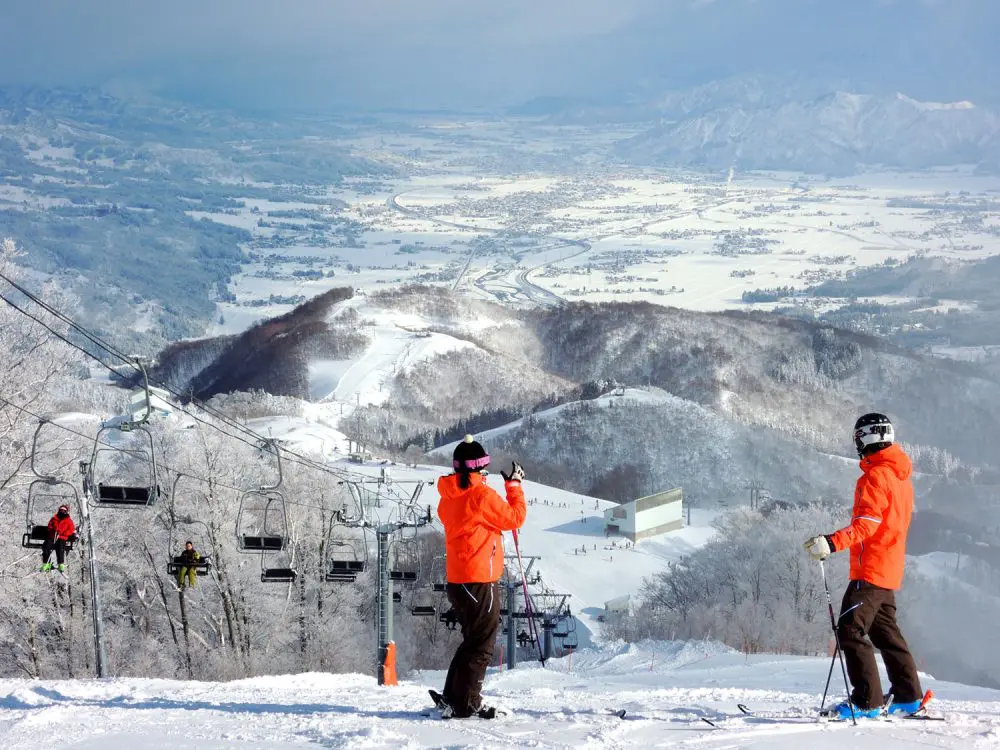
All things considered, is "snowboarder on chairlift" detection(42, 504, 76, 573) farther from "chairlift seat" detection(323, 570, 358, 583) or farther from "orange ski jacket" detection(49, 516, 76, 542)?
"chairlift seat" detection(323, 570, 358, 583)

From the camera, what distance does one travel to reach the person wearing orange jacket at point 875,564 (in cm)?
717

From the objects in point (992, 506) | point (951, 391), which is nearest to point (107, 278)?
point (951, 391)

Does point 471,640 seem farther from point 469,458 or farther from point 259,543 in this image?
point 259,543

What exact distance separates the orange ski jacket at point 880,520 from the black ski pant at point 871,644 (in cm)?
13

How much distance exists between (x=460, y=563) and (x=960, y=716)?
12.2 feet

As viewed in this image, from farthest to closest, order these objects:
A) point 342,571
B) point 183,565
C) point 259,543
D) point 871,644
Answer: point 342,571 < point 183,565 < point 259,543 < point 871,644

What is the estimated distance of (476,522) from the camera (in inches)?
293

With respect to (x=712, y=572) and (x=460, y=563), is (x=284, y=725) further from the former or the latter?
(x=712, y=572)

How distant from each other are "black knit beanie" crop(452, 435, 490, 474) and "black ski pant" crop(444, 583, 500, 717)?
0.83 meters

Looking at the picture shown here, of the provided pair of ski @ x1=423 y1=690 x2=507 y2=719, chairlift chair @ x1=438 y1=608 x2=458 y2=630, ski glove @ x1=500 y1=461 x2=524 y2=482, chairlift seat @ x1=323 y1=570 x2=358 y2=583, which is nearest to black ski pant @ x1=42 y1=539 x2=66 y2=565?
chairlift seat @ x1=323 y1=570 x2=358 y2=583

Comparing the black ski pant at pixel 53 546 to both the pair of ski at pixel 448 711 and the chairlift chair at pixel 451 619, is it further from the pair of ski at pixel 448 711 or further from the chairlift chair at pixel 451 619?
the pair of ski at pixel 448 711

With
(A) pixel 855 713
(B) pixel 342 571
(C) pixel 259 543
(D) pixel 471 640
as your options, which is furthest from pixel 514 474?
(B) pixel 342 571

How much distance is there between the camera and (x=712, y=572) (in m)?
38.6

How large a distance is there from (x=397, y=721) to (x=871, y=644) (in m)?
3.43
